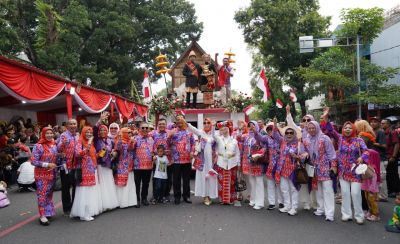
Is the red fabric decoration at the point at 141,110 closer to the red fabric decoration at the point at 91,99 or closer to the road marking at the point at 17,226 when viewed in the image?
the red fabric decoration at the point at 91,99

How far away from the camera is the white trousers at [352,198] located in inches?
214

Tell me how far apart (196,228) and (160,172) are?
1.85m

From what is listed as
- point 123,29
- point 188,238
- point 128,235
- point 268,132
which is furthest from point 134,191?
point 123,29

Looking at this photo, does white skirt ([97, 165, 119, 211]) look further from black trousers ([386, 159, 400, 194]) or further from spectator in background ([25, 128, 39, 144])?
spectator in background ([25, 128, 39, 144])

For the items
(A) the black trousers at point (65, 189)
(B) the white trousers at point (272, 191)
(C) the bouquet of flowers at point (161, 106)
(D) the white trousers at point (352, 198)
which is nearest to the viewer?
(D) the white trousers at point (352, 198)

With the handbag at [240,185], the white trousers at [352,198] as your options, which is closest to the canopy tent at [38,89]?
the handbag at [240,185]

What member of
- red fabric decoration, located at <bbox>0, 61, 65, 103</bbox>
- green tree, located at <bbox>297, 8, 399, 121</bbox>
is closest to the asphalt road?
red fabric decoration, located at <bbox>0, 61, 65, 103</bbox>

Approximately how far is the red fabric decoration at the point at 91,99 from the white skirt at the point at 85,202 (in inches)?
205

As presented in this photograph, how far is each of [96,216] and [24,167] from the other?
12.5 ft

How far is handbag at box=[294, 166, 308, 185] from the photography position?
5.91 meters

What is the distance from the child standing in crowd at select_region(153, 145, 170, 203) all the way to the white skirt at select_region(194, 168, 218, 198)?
670 mm

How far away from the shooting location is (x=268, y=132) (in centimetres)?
658

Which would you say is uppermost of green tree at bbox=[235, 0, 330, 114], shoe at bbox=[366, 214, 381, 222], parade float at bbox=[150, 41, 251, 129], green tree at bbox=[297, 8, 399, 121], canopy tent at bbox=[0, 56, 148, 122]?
green tree at bbox=[235, 0, 330, 114]

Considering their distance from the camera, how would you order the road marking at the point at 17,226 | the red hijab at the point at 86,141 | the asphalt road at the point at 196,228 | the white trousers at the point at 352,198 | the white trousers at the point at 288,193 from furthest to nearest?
the white trousers at the point at 288,193 → the red hijab at the point at 86,141 → the white trousers at the point at 352,198 → the road marking at the point at 17,226 → the asphalt road at the point at 196,228
